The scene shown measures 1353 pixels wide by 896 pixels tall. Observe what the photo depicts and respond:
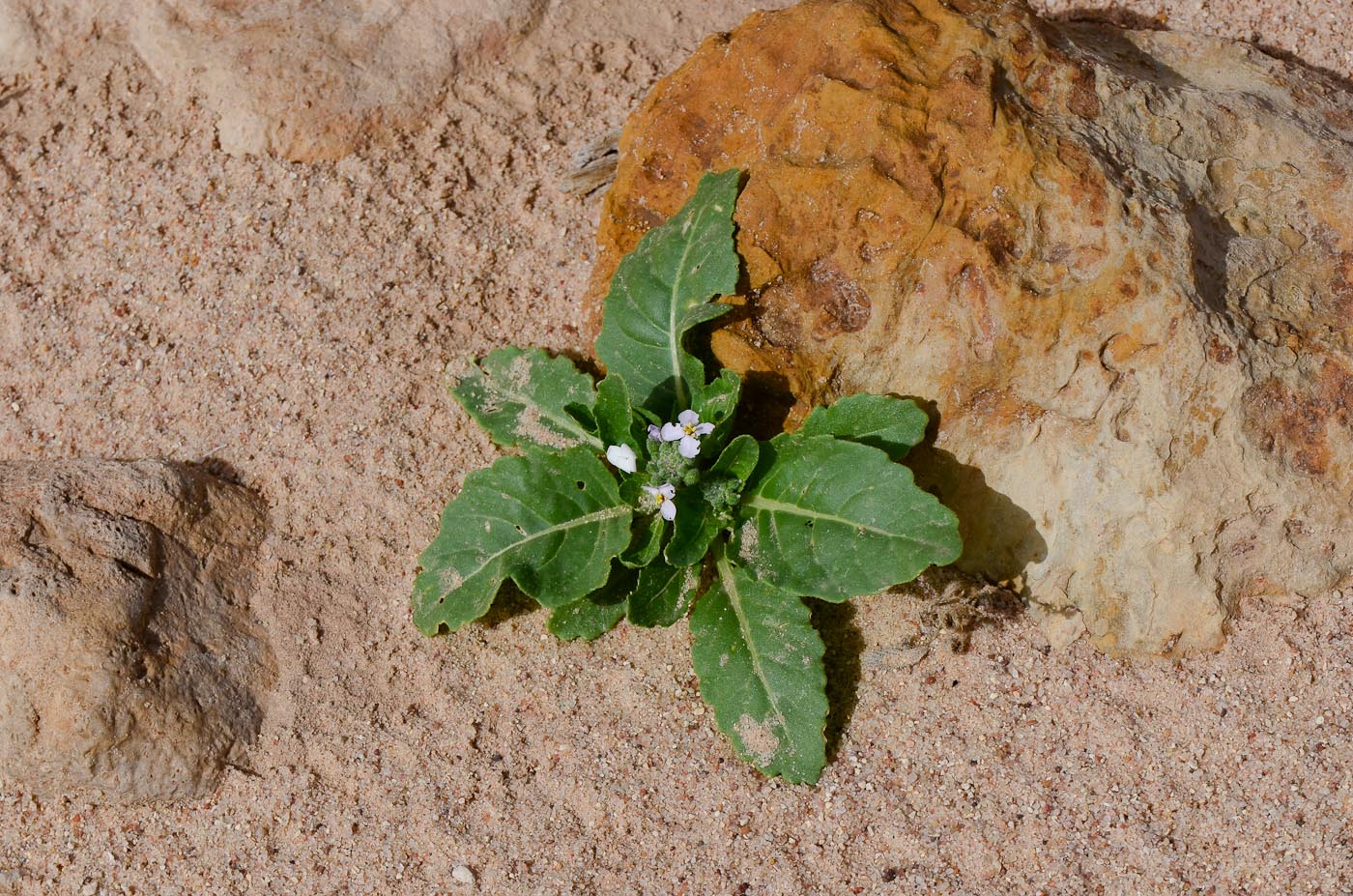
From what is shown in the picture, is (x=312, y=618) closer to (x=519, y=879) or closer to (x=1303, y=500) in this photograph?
(x=519, y=879)

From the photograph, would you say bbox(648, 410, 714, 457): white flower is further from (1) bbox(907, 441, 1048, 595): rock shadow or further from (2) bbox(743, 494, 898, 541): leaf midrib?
Answer: (1) bbox(907, 441, 1048, 595): rock shadow

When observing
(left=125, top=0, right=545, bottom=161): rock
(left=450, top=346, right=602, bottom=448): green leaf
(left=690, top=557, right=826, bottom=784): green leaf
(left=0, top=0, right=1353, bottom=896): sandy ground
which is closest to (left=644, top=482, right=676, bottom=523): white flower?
(left=690, top=557, right=826, bottom=784): green leaf

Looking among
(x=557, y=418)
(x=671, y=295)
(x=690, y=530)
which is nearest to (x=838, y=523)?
(x=690, y=530)

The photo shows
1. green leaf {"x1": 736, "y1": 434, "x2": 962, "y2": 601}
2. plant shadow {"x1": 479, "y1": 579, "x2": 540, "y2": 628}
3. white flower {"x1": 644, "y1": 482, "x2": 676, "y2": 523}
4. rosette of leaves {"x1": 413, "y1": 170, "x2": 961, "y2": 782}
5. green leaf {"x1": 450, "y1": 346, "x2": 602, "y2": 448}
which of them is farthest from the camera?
green leaf {"x1": 450, "y1": 346, "x2": 602, "y2": 448}

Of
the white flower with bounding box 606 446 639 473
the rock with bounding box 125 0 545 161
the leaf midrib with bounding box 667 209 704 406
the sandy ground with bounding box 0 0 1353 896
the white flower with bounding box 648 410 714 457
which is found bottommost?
the sandy ground with bounding box 0 0 1353 896

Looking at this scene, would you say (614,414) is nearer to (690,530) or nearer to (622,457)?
(622,457)

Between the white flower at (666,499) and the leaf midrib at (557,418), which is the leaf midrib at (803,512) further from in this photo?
the leaf midrib at (557,418)

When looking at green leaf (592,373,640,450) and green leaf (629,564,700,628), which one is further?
green leaf (592,373,640,450)

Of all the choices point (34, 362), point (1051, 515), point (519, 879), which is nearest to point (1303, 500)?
point (1051, 515)
